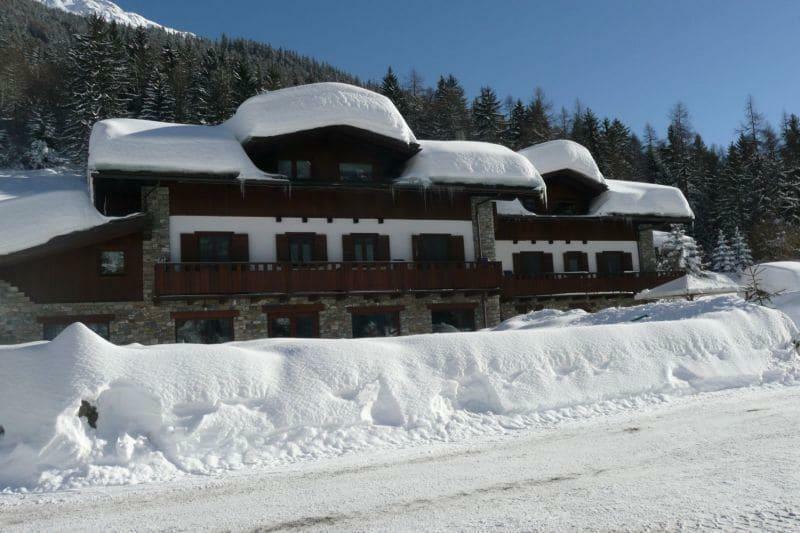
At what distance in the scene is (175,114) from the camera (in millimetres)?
53188

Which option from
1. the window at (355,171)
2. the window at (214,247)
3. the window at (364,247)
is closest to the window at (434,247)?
the window at (364,247)

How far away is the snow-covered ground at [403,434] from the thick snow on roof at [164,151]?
1014cm

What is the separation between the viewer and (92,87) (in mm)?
49938

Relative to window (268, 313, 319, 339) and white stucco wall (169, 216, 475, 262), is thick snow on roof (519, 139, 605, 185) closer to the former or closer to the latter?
white stucco wall (169, 216, 475, 262)

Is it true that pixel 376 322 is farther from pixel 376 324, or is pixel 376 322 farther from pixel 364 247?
pixel 364 247

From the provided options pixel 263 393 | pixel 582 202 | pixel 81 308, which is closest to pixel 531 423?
pixel 263 393

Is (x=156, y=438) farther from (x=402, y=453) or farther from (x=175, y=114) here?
(x=175, y=114)

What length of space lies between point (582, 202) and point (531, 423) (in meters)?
21.8

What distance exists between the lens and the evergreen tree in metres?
49.6

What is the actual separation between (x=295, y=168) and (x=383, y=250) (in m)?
4.14

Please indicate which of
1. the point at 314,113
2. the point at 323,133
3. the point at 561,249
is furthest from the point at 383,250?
the point at 561,249

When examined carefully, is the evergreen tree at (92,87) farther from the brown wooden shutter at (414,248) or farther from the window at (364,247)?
the brown wooden shutter at (414,248)

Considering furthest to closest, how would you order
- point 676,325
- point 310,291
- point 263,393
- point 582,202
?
point 582,202
point 310,291
point 676,325
point 263,393

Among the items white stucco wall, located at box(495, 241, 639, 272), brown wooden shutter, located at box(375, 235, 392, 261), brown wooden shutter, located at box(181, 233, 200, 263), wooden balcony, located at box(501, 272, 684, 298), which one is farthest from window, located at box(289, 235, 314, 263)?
white stucco wall, located at box(495, 241, 639, 272)
